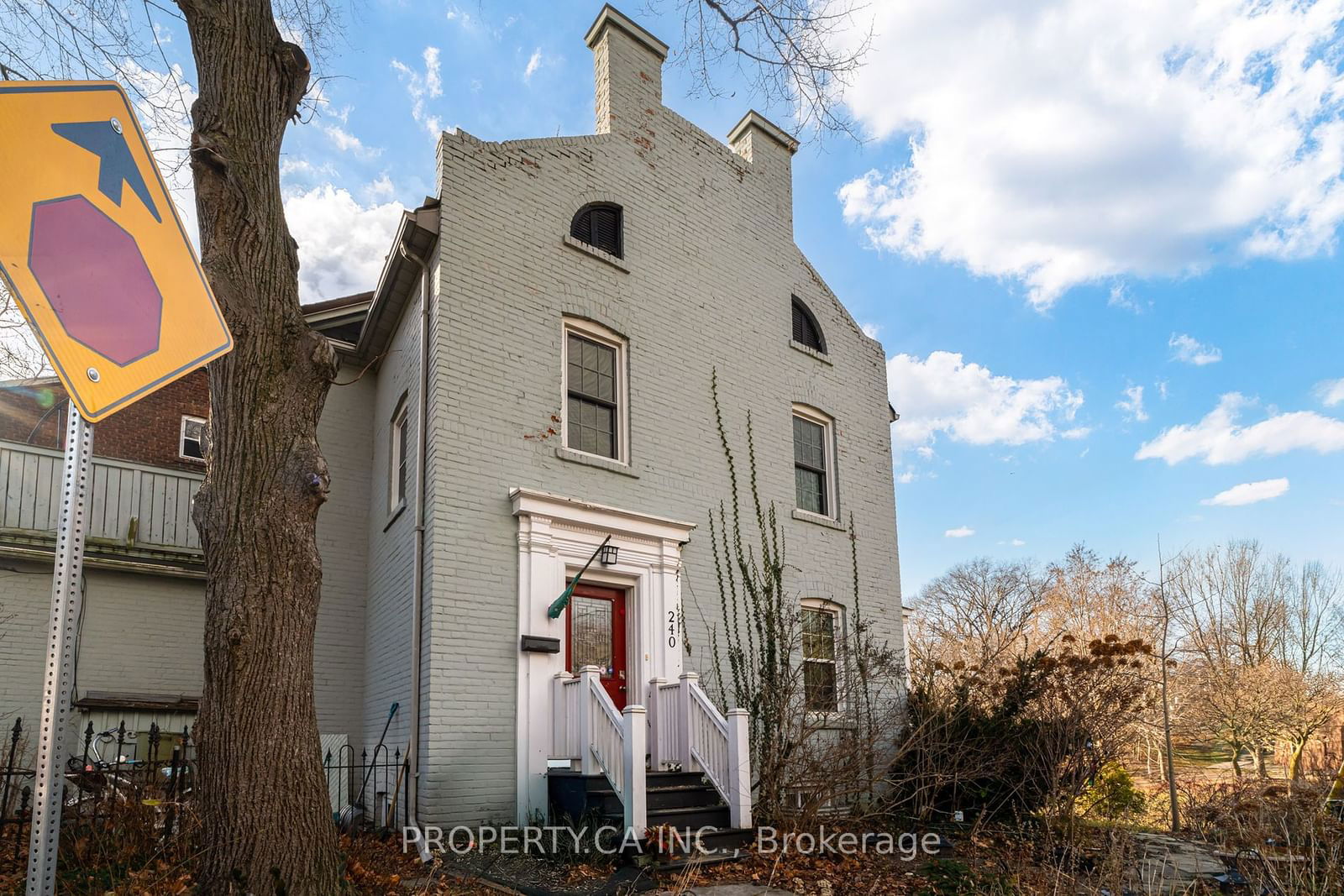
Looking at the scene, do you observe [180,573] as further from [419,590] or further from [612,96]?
[612,96]

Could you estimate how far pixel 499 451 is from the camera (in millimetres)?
10562

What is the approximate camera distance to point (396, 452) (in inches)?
505

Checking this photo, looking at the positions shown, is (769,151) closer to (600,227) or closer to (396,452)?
(600,227)

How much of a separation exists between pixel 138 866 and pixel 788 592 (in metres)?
8.31

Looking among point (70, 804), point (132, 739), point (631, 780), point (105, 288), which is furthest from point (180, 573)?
point (105, 288)

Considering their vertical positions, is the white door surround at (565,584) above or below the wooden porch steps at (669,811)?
above

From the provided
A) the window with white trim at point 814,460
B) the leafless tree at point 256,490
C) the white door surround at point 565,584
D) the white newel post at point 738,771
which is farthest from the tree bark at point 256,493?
the window with white trim at point 814,460

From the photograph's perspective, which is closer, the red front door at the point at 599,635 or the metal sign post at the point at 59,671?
the metal sign post at the point at 59,671

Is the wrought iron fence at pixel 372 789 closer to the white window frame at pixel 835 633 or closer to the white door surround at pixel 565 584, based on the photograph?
the white door surround at pixel 565 584

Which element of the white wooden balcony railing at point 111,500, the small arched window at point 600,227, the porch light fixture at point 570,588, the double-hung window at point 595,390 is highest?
the small arched window at point 600,227

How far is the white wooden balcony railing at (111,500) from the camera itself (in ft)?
39.0

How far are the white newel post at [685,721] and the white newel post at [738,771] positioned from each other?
65cm

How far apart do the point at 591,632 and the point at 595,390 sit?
2.99 m

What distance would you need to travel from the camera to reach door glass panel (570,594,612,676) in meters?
10.8
